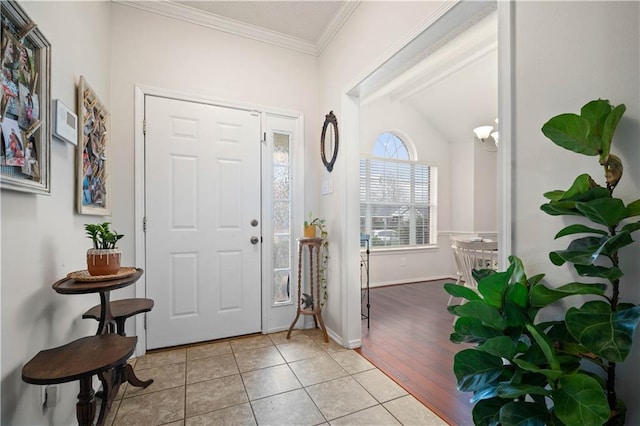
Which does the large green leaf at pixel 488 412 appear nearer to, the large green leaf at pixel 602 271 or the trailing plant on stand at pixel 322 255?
the large green leaf at pixel 602 271

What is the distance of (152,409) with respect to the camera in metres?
1.63

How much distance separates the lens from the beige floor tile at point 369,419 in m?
1.50

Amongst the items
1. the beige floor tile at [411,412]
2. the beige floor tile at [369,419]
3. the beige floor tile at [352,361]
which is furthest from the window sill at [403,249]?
the beige floor tile at [369,419]

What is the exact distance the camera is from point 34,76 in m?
1.15

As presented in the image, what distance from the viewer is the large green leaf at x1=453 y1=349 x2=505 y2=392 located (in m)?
0.90

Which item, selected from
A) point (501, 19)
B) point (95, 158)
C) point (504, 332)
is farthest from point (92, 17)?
point (504, 332)

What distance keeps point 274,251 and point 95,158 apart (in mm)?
1562

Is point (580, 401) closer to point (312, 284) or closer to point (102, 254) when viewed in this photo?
point (102, 254)

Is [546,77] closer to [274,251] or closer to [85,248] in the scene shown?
[274,251]

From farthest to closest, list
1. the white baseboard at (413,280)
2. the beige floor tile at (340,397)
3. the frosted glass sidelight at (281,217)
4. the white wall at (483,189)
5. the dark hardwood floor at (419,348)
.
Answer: the white wall at (483,189) < the white baseboard at (413,280) < the frosted glass sidelight at (281,217) < the dark hardwood floor at (419,348) < the beige floor tile at (340,397)

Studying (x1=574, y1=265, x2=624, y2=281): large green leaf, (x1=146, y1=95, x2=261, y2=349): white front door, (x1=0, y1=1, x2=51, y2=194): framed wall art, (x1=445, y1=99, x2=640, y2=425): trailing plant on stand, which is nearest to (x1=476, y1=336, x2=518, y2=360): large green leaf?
(x1=445, y1=99, x2=640, y2=425): trailing plant on stand

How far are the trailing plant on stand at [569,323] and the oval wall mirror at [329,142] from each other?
1820 millimetres

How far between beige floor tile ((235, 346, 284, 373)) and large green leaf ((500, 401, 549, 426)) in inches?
65.6

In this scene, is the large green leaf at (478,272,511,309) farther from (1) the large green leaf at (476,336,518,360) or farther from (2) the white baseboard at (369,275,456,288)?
(2) the white baseboard at (369,275,456,288)
